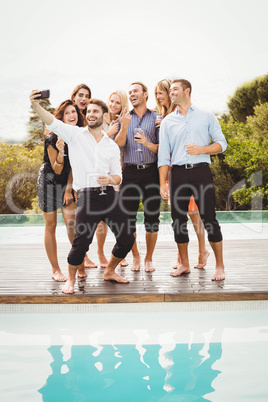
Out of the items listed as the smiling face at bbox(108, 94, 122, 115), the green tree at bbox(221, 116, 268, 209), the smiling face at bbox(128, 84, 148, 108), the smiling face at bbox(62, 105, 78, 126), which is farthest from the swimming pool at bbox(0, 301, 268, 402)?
the green tree at bbox(221, 116, 268, 209)

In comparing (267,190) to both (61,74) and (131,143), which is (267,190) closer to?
(131,143)

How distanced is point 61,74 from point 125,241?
1884 inches

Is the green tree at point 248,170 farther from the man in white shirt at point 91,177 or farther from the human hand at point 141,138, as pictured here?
the man in white shirt at point 91,177

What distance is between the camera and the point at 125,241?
3.68 meters

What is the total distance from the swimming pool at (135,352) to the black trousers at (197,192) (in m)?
0.71

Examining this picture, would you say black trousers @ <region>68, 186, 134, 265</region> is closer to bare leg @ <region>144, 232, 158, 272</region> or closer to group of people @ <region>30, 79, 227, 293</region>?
group of people @ <region>30, 79, 227, 293</region>

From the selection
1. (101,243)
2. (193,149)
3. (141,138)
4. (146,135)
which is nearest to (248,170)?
(101,243)

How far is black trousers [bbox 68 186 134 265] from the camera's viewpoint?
3.49m

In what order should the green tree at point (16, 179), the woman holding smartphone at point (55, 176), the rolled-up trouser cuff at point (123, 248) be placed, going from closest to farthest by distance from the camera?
the rolled-up trouser cuff at point (123, 248) < the woman holding smartphone at point (55, 176) < the green tree at point (16, 179)

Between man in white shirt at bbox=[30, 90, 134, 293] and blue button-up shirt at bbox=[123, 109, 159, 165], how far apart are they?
0.56 meters

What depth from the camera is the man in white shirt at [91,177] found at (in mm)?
3471

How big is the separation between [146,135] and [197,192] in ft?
2.47

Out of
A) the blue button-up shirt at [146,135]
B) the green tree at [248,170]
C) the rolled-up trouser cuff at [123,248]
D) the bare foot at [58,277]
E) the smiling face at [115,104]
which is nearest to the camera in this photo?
the rolled-up trouser cuff at [123,248]

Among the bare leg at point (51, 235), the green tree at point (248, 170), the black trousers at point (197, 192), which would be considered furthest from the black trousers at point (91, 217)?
the green tree at point (248, 170)
